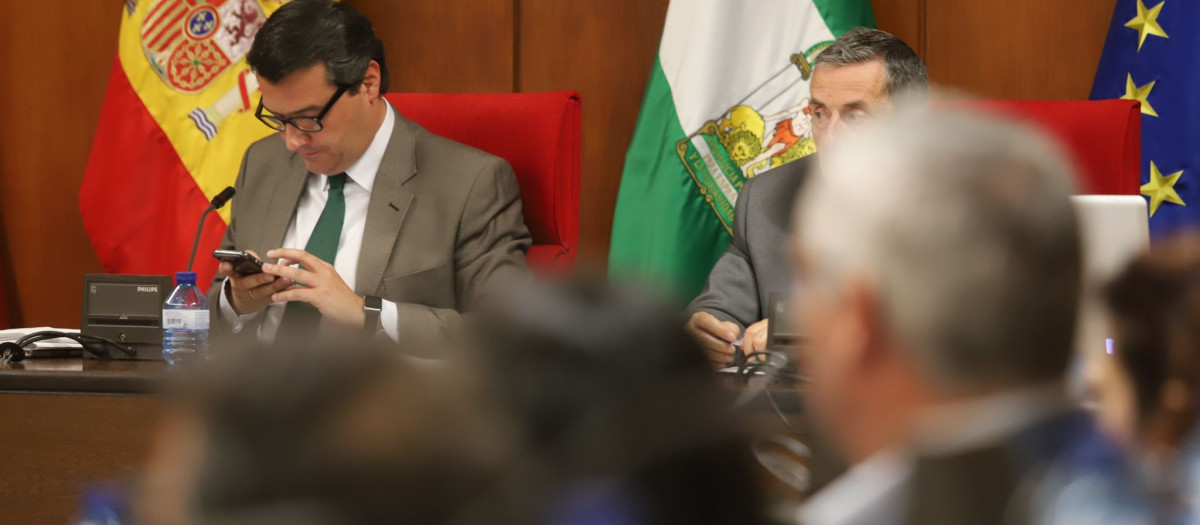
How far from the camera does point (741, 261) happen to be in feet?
9.36

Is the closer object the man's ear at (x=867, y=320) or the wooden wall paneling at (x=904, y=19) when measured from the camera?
the man's ear at (x=867, y=320)

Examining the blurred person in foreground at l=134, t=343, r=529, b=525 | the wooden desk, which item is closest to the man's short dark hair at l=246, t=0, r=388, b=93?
the wooden desk

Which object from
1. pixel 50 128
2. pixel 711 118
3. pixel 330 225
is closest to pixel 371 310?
pixel 330 225

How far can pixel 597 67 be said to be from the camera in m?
3.95

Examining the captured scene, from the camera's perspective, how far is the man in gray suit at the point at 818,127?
2715 millimetres

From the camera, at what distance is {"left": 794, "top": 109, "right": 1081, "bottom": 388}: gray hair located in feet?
2.09

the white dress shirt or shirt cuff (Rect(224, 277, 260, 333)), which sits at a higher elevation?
the white dress shirt

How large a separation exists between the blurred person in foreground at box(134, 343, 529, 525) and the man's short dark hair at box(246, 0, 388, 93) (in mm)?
2412

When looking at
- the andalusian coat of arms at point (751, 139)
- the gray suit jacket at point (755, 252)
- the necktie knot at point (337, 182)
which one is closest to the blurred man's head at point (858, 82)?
the gray suit jacket at point (755, 252)

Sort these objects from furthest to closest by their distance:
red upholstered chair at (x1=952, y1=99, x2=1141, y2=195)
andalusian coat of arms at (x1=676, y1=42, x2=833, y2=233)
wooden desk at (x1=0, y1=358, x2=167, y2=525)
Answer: andalusian coat of arms at (x1=676, y1=42, x2=833, y2=233)
red upholstered chair at (x1=952, y1=99, x2=1141, y2=195)
wooden desk at (x1=0, y1=358, x2=167, y2=525)

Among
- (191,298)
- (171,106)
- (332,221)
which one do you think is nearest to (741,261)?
(332,221)

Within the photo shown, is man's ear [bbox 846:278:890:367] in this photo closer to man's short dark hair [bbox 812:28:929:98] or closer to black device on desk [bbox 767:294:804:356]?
black device on desk [bbox 767:294:804:356]

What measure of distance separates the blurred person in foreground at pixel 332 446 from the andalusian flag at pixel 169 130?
3377 mm

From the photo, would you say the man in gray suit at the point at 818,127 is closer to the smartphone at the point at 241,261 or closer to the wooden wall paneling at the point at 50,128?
the smartphone at the point at 241,261
